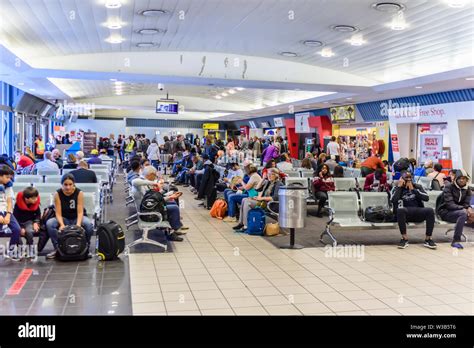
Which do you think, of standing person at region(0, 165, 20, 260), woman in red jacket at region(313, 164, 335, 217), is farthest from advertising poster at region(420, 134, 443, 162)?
standing person at region(0, 165, 20, 260)

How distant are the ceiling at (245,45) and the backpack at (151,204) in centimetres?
343

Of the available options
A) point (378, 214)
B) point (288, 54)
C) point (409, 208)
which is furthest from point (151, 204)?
point (288, 54)

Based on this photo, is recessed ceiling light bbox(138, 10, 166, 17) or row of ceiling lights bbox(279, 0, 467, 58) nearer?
row of ceiling lights bbox(279, 0, 467, 58)

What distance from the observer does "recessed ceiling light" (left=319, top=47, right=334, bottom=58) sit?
13007 mm

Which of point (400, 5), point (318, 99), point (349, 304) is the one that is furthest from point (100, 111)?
point (349, 304)

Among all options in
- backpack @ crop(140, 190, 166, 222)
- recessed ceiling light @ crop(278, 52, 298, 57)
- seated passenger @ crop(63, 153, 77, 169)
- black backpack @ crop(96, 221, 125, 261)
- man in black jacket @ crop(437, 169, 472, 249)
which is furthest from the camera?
recessed ceiling light @ crop(278, 52, 298, 57)

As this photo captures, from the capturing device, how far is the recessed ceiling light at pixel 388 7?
8453 millimetres

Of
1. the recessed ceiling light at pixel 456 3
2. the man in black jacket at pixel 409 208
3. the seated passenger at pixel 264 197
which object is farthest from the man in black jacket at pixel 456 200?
the seated passenger at pixel 264 197

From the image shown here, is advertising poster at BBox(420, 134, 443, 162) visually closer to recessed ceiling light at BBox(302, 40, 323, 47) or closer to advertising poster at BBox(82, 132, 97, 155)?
recessed ceiling light at BBox(302, 40, 323, 47)

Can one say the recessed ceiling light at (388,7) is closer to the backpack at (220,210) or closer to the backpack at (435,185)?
the backpack at (435,185)

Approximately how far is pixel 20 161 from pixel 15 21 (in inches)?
199

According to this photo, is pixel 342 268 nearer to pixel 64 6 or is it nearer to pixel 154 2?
pixel 154 2

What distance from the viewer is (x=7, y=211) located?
277 inches

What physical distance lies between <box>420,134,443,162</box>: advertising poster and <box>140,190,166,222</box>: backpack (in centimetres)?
1153
